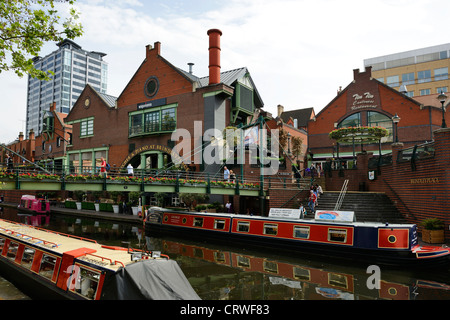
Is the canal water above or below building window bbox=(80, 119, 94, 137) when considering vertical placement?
below

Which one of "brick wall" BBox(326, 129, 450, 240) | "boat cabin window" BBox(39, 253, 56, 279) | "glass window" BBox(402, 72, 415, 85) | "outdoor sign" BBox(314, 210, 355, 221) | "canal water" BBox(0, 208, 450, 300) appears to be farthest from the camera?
"glass window" BBox(402, 72, 415, 85)

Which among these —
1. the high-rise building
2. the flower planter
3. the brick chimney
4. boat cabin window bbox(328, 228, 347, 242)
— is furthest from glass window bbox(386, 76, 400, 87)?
the high-rise building

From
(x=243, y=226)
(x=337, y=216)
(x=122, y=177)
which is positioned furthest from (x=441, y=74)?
(x=122, y=177)

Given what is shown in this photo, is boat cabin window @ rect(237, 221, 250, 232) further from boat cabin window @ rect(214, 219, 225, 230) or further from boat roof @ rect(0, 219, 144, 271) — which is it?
boat roof @ rect(0, 219, 144, 271)

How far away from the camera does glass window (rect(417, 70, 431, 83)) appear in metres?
54.8

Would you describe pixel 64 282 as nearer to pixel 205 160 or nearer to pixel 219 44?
pixel 205 160

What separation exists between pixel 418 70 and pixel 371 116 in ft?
111

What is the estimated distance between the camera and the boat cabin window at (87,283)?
7.48 metres

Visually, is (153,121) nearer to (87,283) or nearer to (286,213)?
(286,213)

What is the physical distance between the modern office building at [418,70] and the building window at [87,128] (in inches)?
1931

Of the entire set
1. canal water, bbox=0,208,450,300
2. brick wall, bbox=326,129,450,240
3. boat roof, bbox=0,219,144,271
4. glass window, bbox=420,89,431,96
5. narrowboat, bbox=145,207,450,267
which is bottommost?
canal water, bbox=0,208,450,300

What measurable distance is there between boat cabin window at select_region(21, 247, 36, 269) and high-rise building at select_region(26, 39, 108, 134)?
368ft

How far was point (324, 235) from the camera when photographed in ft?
48.0

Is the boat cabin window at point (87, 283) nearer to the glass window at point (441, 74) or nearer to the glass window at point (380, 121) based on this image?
the glass window at point (380, 121)
